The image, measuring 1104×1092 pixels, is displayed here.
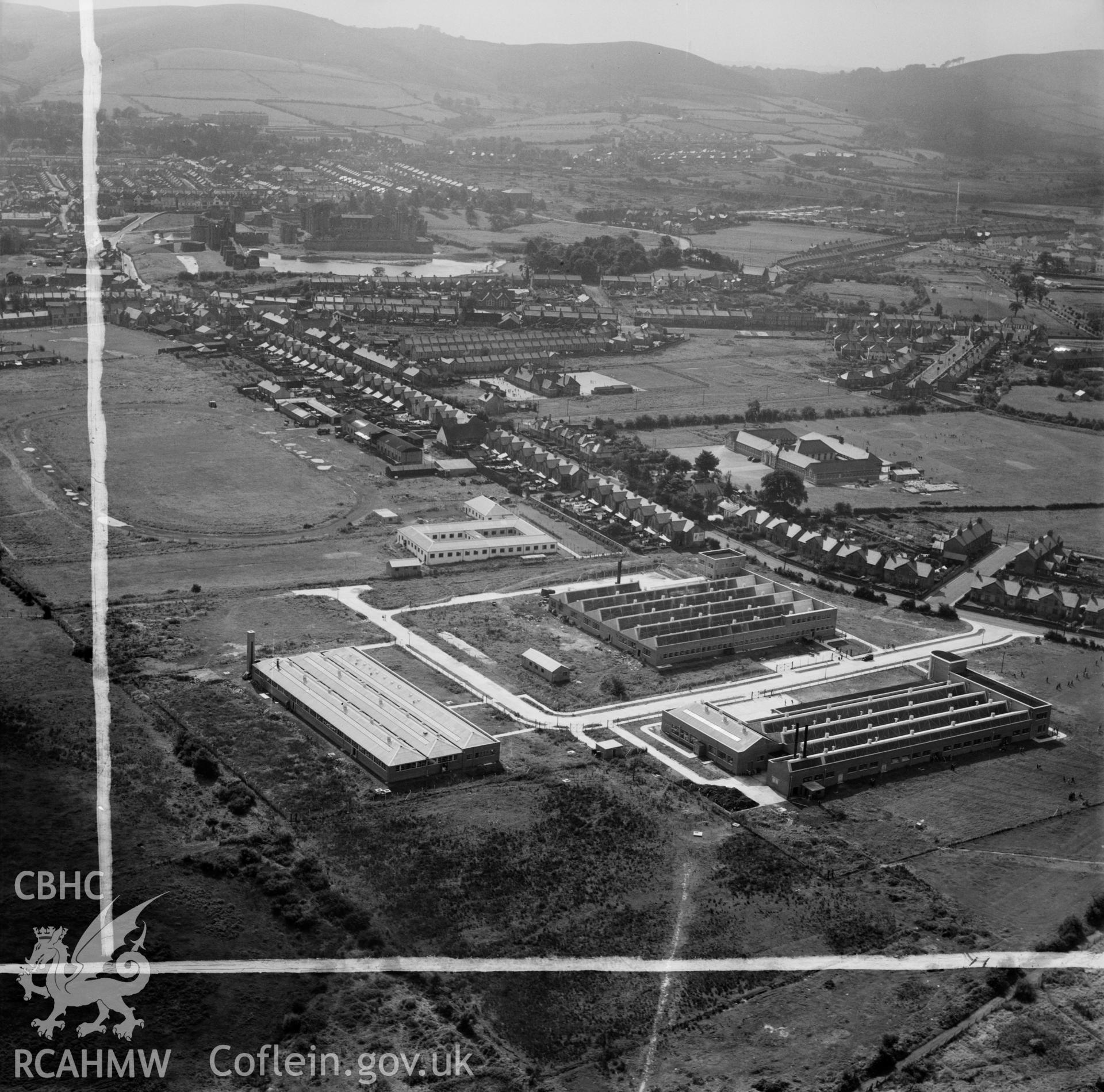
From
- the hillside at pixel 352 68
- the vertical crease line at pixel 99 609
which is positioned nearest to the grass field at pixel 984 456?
the vertical crease line at pixel 99 609

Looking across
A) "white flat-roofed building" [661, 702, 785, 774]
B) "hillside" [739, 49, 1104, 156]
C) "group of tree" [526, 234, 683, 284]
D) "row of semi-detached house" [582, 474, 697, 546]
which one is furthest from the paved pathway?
"group of tree" [526, 234, 683, 284]

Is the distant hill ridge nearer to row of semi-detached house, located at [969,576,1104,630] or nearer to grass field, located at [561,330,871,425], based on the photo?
grass field, located at [561,330,871,425]

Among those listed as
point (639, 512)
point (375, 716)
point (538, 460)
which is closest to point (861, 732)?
point (375, 716)

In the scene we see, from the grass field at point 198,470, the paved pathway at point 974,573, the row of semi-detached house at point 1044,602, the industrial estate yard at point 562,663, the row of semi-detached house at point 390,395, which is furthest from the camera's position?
the row of semi-detached house at point 390,395

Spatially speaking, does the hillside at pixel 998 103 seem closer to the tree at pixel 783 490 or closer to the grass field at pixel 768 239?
the grass field at pixel 768 239

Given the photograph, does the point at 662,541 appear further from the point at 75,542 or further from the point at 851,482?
the point at 75,542

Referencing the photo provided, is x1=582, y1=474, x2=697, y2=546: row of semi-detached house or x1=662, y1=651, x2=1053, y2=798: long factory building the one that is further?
x1=582, y1=474, x2=697, y2=546: row of semi-detached house
